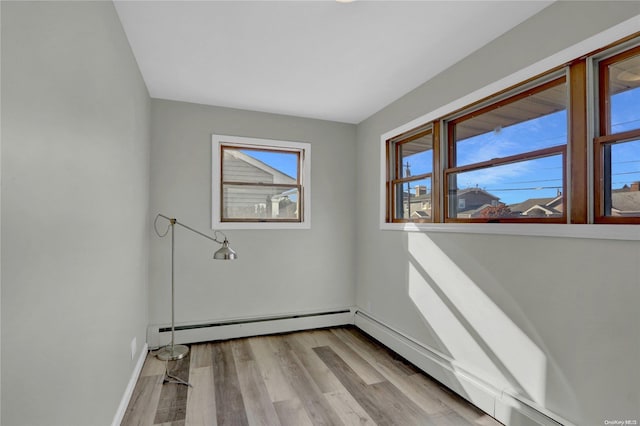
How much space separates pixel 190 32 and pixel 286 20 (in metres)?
0.70

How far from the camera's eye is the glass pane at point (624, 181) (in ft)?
5.17

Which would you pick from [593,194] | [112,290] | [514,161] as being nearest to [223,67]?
[112,290]

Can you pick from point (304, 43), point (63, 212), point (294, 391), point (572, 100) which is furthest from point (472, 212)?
point (63, 212)

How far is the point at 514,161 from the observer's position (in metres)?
2.18

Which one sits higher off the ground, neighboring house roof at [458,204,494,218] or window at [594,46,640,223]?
window at [594,46,640,223]

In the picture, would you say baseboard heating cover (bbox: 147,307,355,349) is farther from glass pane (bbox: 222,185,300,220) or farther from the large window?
the large window

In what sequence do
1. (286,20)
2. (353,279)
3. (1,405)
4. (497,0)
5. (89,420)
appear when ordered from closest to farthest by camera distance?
1. (1,405)
2. (89,420)
3. (497,0)
4. (286,20)
5. (353,279)

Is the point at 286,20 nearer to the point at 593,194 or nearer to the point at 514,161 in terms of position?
the point at 514,161

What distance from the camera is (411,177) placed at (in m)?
3.27

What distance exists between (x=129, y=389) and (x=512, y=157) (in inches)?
127

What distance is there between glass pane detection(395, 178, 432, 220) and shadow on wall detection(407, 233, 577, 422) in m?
0.25

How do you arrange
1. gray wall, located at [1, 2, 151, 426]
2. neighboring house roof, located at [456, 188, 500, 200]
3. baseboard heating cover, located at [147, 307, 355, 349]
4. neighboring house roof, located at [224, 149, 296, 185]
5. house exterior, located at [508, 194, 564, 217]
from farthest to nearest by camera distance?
neighboring house roof, located at [224, 149, 296, 185]
baseboard heating cover, located at [147, 307, 355, 349]
neighboring house roof, located at [456, 188, 500, 200]
house exterior, located at [508, 194, 564, 217]
gray wall, located at [1, 2, 151, 426]

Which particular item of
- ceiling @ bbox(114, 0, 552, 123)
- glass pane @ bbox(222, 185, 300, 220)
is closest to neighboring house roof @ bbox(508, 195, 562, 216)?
ceiling @ bbox(114, 0, 552, 123)

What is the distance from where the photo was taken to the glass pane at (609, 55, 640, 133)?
1593 millimetres
